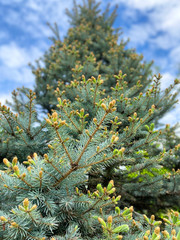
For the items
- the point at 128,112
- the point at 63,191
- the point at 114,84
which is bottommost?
the point at 63,191

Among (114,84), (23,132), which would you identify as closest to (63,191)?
(23,132)

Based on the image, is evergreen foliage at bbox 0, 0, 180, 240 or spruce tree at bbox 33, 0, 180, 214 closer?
evergreen foliage at bbox 0, 0, 180, 240

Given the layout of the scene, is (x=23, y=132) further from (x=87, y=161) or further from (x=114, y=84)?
(x=114, y=84)

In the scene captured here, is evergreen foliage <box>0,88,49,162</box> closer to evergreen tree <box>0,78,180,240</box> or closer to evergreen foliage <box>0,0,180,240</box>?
evergreen foliage <box>0,0,180,240</box>

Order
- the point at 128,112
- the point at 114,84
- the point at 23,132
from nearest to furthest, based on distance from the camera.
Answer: the point at 23,132 < the point at 128,112 < the point at 114,84

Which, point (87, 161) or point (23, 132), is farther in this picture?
point (23, 132)

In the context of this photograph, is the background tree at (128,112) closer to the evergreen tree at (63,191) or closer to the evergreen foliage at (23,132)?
the evergreen foliage at (23,132)

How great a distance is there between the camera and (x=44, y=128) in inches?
96.8

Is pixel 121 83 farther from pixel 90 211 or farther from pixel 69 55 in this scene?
pixel 69 55

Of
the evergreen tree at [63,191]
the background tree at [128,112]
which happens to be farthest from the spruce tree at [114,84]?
the evergreen tree at [63,191]

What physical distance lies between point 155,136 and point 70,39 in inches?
216

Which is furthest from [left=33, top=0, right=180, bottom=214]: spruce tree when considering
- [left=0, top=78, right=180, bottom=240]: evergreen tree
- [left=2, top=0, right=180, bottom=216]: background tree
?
[left=0, top=78, right=180, bottom=240]: evergreen tree

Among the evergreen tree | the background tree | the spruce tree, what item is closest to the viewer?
the evergreen tree

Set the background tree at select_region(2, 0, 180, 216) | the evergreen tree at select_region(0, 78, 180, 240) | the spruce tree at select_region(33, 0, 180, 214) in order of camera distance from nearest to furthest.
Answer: the evergreen tree at select_region(0, 78, 180, 240), the background tree at select_region(2, 0, 180, 216), the spruce tree at select_region(33, 0, 180, 214)
